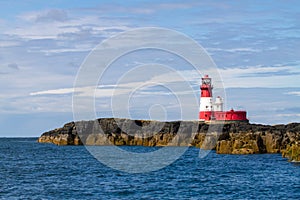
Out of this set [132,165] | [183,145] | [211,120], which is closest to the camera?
[132,165]

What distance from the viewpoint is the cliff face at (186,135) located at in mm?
79500

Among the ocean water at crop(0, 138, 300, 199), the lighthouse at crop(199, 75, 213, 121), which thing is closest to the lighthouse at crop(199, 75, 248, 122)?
the lighthouse at crop(199, 75, 213, 121)

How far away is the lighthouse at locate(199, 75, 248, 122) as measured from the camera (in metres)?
107

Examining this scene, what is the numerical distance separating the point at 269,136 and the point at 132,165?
84.9 ft

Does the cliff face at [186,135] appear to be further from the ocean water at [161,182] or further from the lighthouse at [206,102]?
the ocean water at [161,182]

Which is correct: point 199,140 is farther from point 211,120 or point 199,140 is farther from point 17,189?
point 17,189

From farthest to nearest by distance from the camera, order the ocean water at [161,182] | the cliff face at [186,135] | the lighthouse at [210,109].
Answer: the lighthouse at [210,109]
the cliff face at [186,135]
the ocean water at [161,182]

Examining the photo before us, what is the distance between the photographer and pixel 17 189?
140ft

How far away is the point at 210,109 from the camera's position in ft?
353

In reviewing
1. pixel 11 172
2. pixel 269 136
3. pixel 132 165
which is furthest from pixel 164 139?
pixel 11 172

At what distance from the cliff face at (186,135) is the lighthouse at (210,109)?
2384 mm

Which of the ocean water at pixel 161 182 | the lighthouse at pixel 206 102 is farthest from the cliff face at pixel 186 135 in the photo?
the ocean water at pixel 161 182

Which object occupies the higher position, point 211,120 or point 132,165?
point 211,120

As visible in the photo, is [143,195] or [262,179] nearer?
[143,195]
